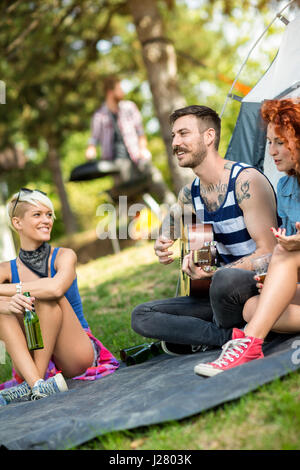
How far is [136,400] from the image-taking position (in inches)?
104

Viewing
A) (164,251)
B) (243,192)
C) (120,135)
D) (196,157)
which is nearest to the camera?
(243,192)

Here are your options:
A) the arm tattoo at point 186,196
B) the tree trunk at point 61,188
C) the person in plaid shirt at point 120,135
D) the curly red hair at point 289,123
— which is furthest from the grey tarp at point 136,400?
the tree trunk at point 61,188

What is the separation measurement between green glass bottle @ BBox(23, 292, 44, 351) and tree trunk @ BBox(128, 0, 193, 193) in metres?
5.36

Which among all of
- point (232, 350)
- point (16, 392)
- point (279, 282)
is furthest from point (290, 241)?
point (16, 392)

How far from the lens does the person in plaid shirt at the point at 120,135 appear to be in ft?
27.2

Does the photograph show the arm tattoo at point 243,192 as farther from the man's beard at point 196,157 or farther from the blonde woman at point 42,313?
the blonde woman at point 42,313

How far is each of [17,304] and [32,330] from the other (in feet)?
0.68

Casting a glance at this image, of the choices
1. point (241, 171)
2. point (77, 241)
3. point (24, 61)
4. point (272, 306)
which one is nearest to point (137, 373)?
point (272, 306)

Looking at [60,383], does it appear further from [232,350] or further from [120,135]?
[120,135]

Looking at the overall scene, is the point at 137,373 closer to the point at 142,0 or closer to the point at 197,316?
the point at 197,316

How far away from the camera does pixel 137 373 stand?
134 inches

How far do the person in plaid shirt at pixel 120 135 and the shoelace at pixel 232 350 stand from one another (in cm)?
595

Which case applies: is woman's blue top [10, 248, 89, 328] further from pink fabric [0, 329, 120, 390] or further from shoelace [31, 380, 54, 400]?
shoelace [31, 380, 54, 400]

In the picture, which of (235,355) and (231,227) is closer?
(235,355)
